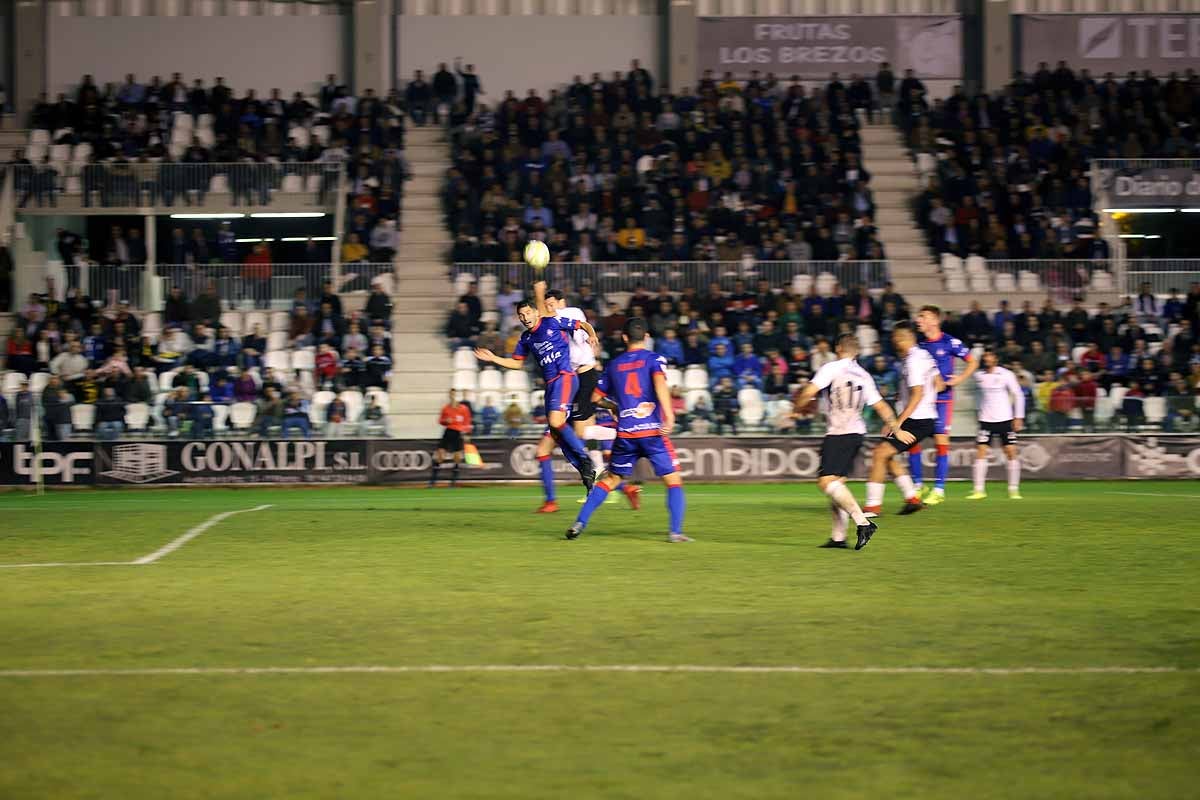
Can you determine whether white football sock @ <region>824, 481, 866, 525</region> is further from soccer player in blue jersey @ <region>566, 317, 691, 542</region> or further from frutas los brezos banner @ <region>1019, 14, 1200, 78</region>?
frutas los brezos banner @ <region>1019, 14, 1200, 78</region>

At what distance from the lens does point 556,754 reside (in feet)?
19.7

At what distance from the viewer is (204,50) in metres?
38.0

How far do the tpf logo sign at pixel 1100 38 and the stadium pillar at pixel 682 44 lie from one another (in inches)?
436

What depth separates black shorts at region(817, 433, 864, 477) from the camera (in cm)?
1244

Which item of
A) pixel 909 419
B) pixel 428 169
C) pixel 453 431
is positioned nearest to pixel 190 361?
pixel 453 431

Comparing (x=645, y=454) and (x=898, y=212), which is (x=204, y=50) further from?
(x=645, y=454)

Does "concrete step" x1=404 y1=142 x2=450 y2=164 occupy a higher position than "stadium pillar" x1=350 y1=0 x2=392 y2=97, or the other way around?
"stadium pillar" x1=350 y1=0 x2=392 y2=97

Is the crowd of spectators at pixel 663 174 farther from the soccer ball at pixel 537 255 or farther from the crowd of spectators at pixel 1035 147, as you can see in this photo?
the soccer ball at pixel 537 255

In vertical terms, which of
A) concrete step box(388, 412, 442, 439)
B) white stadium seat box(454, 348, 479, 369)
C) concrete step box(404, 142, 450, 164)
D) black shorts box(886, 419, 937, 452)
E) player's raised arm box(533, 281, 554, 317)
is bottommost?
concrete step box(388, 412, 442, 439)

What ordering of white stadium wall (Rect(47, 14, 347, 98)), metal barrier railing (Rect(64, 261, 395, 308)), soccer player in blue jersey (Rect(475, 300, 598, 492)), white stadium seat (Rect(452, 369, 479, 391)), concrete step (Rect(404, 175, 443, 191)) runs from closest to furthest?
soccer player in blue jersey (Rect(475, 300, 598, 492)), white stadium seat (Rect(452, 369, 479, 391)), metal barrier railing (Rect(64, 261, 395, 308)), concrete step (Rect(404, 175, 443, 191)), white stadium wall (Rect(47, 14, 347, 98))

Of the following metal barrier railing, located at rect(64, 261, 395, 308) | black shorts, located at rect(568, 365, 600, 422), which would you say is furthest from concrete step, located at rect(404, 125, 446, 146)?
black shorts, located at rect(568, 365, 600, 422)

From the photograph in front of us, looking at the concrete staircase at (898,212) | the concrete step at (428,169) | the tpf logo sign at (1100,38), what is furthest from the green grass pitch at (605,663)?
the tpf logo sign at (1100,38)

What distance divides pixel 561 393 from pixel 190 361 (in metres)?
13.7

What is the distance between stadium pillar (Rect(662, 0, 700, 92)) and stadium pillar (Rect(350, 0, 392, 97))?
7.97 metres
